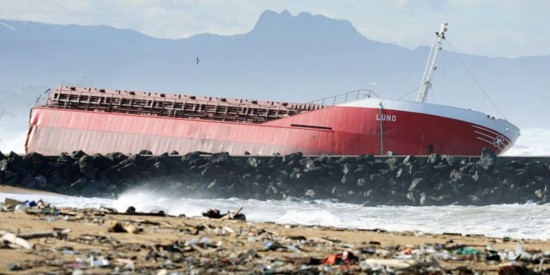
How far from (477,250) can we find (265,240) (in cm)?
307

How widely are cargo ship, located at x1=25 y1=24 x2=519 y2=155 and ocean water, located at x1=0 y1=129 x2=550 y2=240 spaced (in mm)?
4226

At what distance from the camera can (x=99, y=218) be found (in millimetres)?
18484

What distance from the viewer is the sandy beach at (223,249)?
12688 millimetres

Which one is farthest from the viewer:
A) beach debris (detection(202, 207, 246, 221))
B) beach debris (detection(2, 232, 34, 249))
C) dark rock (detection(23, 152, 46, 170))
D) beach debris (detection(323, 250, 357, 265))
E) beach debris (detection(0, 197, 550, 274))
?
dark rock (detection(23, 152, 46, 170))

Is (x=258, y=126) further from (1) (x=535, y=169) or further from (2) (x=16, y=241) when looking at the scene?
(2) (x=16, y=241)

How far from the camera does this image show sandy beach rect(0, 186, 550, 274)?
1269cm

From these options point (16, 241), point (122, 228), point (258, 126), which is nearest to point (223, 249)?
point (122, 228)

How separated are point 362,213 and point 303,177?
4.88m

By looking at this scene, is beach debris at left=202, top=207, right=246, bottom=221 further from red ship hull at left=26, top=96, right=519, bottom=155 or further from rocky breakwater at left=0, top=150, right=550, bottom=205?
red ship hull at left=26, top=96, right=519, bottom=155

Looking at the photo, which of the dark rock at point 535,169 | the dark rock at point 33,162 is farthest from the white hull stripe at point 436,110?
the dark rock at point 33,162

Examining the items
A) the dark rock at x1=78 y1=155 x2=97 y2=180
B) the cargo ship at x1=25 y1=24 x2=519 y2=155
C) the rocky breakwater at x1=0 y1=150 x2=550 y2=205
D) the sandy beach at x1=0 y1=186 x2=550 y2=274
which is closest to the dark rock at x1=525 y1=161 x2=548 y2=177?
the rocky breakwater at x1=0 y1=150 x2=550 y2=205

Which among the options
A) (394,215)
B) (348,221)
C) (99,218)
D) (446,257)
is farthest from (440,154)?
(446,257)

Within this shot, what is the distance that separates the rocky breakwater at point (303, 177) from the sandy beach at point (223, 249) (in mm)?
15407

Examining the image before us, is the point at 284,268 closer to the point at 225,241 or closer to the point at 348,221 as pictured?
the point at 225,241
